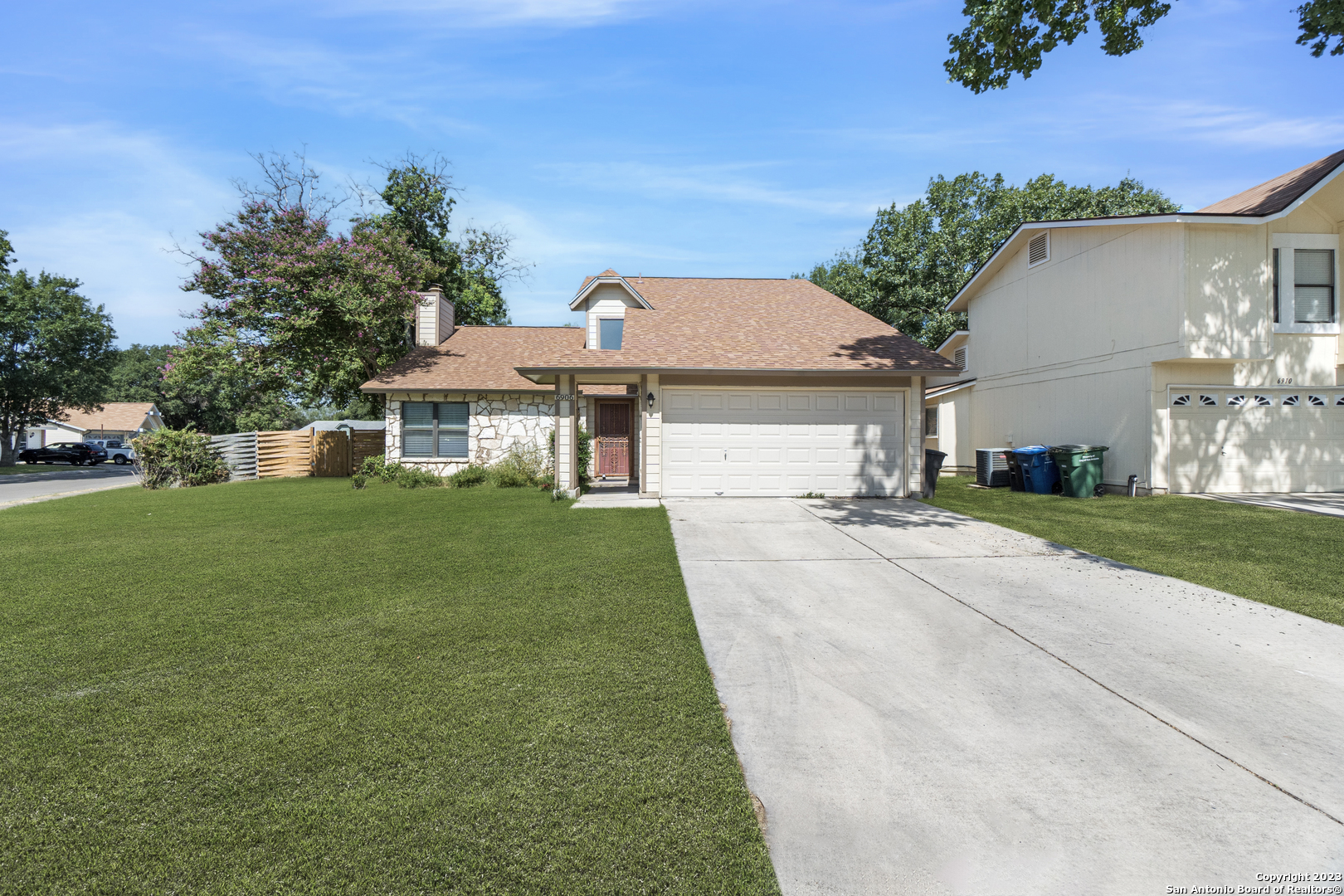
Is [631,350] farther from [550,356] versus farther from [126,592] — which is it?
[126,592]

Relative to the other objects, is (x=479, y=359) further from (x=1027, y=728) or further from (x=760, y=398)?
(x=1027, y=728)

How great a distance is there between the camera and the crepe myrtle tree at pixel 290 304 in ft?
64.2

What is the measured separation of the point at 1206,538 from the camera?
924 cm

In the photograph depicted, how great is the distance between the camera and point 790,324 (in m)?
16.2

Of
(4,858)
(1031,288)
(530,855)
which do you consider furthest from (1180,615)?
(1031,288)

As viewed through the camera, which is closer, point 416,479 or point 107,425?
point 416,479

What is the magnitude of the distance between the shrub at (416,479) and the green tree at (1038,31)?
1540 cm

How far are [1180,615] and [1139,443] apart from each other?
982cm

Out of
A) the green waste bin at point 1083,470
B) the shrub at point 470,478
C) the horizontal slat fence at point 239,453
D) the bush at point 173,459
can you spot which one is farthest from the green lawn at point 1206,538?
the horizontal slat fence at point 239,453

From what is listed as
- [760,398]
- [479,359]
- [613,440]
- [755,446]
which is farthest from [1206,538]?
[479,359]

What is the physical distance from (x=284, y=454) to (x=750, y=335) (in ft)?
56.2

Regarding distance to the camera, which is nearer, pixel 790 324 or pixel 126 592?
pixel 126 592

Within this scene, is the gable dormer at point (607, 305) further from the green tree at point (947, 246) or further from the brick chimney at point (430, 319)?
the green tree at point (947, 246)

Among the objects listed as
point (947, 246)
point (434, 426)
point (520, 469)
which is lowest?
point (520, 469)
